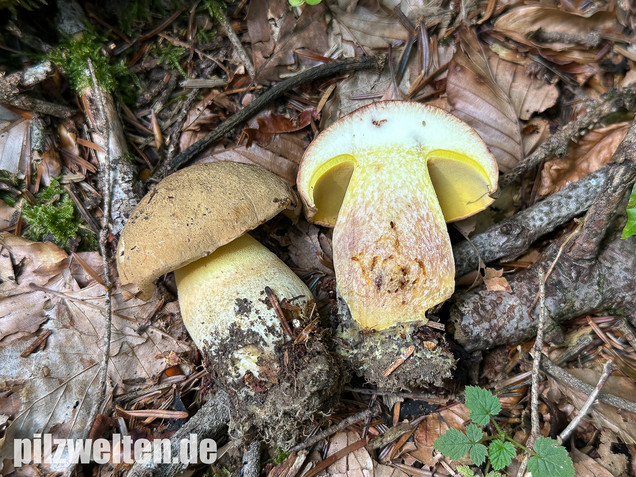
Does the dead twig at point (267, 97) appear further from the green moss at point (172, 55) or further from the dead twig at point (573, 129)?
the dead twig at point (573, 129)

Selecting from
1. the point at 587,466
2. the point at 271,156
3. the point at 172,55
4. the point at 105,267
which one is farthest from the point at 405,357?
the point at 172,55

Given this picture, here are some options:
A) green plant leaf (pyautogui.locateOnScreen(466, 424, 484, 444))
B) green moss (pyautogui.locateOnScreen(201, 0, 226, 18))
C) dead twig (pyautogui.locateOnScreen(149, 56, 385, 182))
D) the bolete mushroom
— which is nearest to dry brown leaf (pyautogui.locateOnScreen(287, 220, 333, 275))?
the bolete mushroom

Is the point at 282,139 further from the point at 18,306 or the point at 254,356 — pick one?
the point at 18,306

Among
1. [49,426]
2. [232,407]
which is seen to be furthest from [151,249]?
[49,426]

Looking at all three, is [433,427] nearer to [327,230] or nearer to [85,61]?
[327,230]

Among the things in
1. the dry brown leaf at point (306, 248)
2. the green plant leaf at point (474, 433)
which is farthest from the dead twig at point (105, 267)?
the green plant leaf at point (474, 433)

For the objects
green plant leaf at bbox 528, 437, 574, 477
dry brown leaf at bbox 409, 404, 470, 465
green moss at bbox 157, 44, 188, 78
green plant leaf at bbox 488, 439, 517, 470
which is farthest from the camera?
green moss at bbox 157, 44, 188, 78
